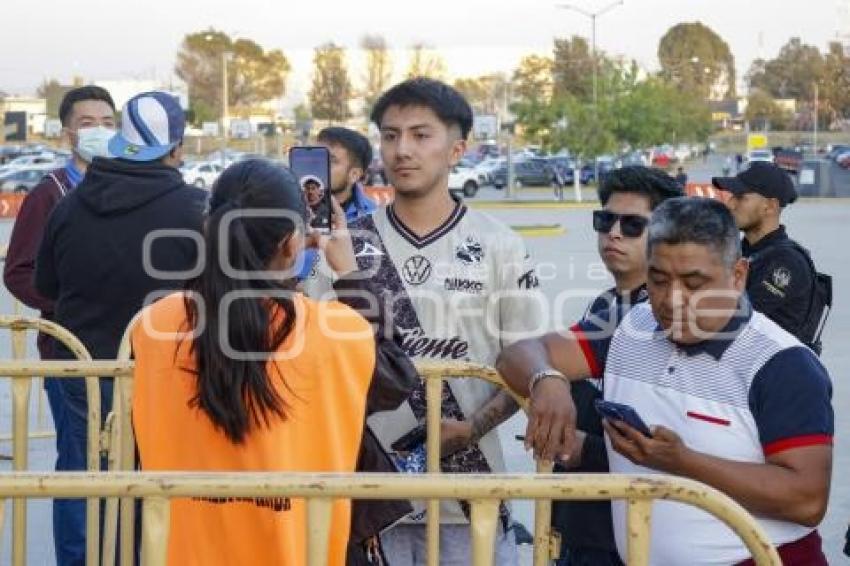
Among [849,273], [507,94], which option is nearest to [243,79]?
[507,94]

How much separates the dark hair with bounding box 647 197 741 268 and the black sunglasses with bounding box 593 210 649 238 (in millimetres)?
978

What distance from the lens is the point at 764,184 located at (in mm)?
6246

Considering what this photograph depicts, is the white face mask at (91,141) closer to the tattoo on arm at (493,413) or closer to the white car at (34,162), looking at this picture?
the tattoo on arm at (493,413)

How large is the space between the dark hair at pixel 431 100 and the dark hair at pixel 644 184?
52 centimetres

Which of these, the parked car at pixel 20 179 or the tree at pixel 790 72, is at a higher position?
the tree at pixel 790 72

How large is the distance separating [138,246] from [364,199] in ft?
9.10

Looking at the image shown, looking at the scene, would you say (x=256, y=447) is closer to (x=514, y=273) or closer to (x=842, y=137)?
(x=514, y=273)

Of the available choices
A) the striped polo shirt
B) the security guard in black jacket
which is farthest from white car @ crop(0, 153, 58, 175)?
the striped polo shirt

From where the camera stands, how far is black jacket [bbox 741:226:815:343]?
5.48m

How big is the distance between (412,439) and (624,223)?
955 millimetres

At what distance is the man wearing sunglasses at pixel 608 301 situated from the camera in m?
3.63

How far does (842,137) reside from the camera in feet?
330

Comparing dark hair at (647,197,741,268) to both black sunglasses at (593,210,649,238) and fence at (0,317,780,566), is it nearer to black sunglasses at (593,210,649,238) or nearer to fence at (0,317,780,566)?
fence at (0,317,780,566)

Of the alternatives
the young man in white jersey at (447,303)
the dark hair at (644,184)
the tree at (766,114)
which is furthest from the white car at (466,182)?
the tree at (766,114)
